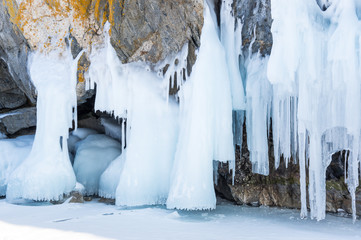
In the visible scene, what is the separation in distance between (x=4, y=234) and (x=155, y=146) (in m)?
3.27

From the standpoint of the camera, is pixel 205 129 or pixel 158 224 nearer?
pixel 158 224

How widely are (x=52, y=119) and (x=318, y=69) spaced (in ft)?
18.1

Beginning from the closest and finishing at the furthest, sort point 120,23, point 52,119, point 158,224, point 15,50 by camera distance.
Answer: point 158,224, point 120,23, point 52,119, point 15,50

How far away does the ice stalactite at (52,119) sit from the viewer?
752 cm

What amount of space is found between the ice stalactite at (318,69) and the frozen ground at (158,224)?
1.75 feet

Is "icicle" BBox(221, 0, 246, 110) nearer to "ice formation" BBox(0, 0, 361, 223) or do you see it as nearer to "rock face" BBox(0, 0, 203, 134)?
"ice formation" BBox(0, 0, 361, 223)

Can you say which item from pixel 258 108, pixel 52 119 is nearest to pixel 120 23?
pixel 52 119

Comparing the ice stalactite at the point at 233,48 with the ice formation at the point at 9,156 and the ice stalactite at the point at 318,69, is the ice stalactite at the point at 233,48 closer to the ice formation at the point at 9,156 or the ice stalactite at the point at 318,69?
the ice stalactite at the point at 318,69

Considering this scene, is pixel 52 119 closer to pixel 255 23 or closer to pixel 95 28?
pixel 95 28

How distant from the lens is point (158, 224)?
5.30 m

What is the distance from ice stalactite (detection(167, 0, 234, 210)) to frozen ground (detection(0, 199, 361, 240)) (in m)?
0.42

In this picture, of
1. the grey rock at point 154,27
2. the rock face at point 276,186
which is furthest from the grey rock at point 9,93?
the rock face at point 276,186

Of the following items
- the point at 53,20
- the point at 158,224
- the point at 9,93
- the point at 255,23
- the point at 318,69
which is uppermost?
the point at 53,20

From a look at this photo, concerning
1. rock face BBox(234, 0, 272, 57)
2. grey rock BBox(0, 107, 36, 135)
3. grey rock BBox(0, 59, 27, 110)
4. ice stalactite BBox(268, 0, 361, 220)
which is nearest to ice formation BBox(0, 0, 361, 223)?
ice stalactite BBox(268, 0, 361, 220)
